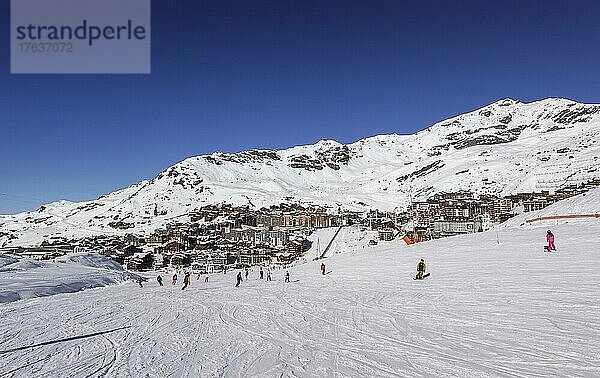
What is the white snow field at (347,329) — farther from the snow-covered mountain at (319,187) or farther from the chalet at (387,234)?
the snow-covered mountain at (319,187)

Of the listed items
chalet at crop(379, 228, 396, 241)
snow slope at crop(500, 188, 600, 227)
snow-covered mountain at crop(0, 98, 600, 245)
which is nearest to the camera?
snow slope at crop(500, 188, 600, 227)

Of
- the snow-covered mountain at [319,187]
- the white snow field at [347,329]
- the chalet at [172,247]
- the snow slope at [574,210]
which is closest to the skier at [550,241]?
the white snow field at [347,329]

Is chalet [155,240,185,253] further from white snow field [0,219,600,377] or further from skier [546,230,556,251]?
skier [546,230,556,251]

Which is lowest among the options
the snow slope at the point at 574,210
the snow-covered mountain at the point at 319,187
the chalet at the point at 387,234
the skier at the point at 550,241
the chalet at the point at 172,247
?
the chalet at the point at 172,247

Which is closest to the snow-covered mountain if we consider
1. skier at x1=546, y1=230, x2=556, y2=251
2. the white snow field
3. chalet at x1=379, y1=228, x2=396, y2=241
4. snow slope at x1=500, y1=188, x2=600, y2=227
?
chalet at x1=379, y1=228, x2=396, y2=241

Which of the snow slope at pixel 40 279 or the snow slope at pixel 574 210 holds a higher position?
the snow slope at pixel 574 210

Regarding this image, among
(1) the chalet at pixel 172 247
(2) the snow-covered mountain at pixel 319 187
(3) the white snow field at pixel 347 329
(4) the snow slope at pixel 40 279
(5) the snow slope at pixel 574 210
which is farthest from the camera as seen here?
(2) the snow-covered mountain at pixel 319 187

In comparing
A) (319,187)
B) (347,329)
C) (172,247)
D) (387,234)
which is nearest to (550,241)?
(347,329)

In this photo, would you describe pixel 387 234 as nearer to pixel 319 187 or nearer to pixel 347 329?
pixel 347 329
